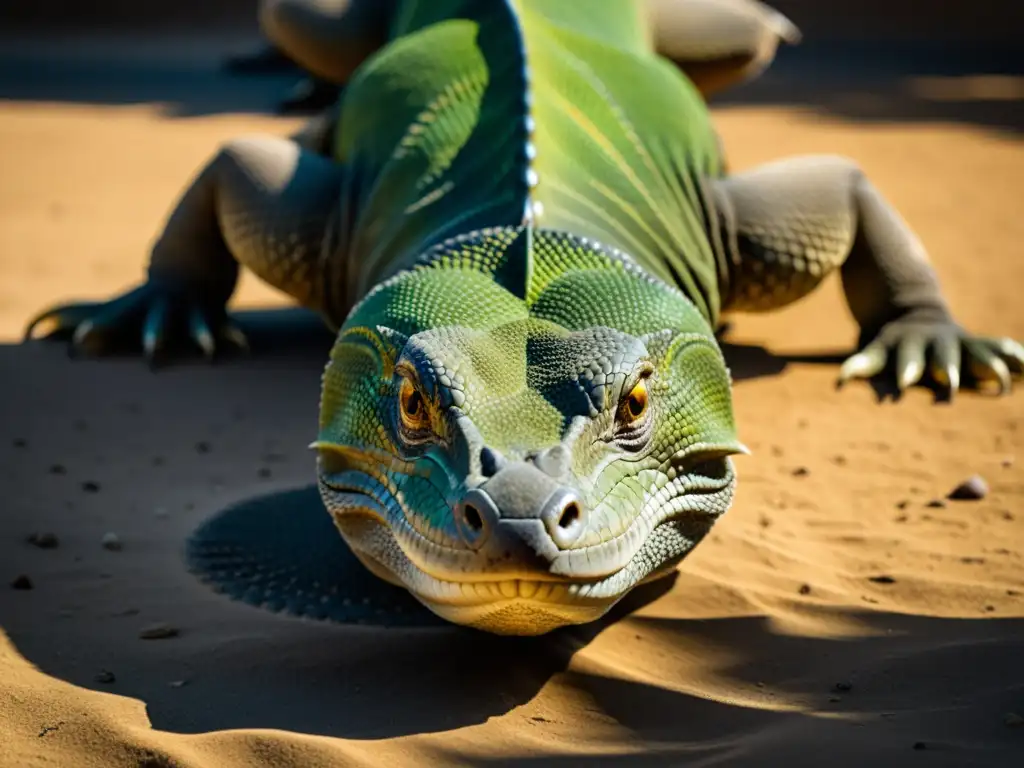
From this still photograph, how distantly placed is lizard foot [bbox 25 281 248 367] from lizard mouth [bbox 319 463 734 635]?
9.64 ft

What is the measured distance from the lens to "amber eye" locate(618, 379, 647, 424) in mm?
3508

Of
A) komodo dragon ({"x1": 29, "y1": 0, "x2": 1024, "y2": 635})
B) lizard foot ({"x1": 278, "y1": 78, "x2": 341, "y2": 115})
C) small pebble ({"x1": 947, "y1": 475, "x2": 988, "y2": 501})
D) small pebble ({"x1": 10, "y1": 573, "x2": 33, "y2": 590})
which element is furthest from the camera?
lizard foot ({"x1": 278, "y1": 78, "x2": 341, "y2": 115})

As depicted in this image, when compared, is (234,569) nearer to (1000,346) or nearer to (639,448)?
(639,448)

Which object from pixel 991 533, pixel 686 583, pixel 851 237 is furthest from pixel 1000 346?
pixel 686 583

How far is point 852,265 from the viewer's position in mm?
6652

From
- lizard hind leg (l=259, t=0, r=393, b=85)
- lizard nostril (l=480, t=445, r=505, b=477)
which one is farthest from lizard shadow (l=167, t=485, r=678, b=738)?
lizard hind leg (l=259, t=0, r=393, b=85)

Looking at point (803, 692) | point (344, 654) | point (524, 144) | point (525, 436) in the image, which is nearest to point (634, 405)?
point (525, 436)

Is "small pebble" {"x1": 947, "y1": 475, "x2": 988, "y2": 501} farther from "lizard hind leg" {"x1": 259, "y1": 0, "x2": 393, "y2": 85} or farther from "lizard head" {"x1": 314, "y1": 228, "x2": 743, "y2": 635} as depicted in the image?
"lizard hind leg" {"x1": 259, "y1": 0, "x2": 393, "y2": 85}

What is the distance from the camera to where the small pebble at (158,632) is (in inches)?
151

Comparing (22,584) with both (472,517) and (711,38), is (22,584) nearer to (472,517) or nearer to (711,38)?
(472,517)

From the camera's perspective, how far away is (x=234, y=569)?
432cm

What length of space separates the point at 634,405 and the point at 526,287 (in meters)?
0.62

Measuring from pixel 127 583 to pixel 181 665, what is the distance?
641 mm

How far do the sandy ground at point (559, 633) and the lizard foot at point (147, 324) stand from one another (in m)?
0.15
